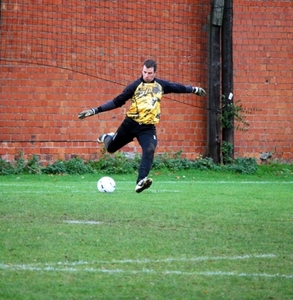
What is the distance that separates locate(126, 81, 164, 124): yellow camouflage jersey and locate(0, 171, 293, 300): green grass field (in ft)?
3.87

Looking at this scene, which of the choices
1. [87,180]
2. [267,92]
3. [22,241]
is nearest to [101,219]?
[22,241]

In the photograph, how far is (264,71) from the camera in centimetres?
1877

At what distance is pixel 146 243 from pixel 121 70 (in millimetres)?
10015

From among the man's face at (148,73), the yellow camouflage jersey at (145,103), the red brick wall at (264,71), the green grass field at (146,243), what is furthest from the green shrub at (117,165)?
the man's face at (148,73)

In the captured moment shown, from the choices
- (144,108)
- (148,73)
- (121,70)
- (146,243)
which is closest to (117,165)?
(121,70)

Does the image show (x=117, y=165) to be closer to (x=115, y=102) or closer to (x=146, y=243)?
(x=115, y=102)

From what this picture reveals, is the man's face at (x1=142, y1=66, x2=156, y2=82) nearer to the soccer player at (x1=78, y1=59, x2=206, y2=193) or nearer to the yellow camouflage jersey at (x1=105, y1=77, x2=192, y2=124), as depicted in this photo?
the soccer player at (x1=78, y1=59, x2=206, y2=193)

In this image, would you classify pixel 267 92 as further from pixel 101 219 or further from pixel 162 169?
pixel 101 219

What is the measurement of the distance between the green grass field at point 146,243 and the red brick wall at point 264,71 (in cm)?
468

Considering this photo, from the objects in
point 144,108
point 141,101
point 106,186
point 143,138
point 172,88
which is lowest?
point 106,186

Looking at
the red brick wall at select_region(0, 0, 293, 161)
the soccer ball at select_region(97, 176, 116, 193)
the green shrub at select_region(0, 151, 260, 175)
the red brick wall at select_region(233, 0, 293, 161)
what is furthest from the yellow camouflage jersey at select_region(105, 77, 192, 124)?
the red brick wall at select_region(233, 0, 293, 161)

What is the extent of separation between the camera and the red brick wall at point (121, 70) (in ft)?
58.0

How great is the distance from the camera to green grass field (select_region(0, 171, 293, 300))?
6418 mm

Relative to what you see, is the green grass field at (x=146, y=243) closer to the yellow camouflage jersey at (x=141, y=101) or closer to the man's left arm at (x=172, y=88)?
the yellow camouflage jersey at (x=141, y=101)
